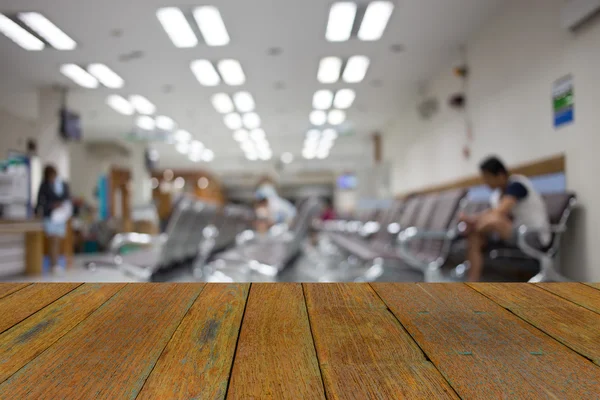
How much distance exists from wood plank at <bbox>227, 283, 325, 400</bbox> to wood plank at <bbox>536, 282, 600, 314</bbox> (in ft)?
1.67

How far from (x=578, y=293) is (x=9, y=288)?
115cm

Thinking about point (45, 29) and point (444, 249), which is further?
point (444, 249)

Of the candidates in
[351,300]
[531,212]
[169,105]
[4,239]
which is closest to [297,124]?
[169,105]

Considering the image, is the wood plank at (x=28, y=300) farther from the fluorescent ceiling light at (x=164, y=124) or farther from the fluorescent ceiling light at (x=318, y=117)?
the fluorescent ceiling light at (x=164, y=124)

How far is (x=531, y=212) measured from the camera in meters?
2.28

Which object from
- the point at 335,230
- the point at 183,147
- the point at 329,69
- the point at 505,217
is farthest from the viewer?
the point at 183,147

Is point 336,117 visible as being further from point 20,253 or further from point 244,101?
point 20,253

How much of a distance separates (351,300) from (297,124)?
764 centimetres

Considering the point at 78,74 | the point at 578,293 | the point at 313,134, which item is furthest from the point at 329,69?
the point at 313,134

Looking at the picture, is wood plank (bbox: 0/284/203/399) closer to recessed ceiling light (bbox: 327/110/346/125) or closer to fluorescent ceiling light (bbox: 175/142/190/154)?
recessed ceiling light (bbox: 327/110/346/125)

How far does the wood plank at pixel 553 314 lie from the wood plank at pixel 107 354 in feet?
1.80

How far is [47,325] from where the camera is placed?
651mm

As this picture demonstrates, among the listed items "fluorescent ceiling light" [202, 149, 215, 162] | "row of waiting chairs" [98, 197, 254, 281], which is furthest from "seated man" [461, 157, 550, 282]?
"fluorescent ceiling light" [202, 149, 215, 162]

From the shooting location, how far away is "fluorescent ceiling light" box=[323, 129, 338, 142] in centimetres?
934
